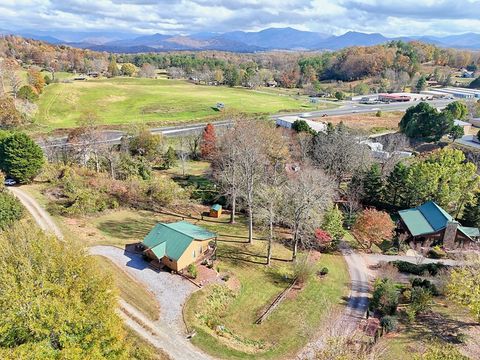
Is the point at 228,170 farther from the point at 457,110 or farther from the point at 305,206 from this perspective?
the point at 457,110

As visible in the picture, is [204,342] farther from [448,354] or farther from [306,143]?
[306,143]

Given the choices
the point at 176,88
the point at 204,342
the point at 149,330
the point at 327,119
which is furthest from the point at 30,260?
the point at 176,88

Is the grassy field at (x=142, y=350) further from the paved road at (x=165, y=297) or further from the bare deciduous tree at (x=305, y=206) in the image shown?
the bare deciduous tree at (x=305, y=206)

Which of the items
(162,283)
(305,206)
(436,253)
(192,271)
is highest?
(305,206)

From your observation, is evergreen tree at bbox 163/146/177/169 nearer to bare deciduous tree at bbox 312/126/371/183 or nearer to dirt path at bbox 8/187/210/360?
bare deciduous tree at bbox 312/126/371/183

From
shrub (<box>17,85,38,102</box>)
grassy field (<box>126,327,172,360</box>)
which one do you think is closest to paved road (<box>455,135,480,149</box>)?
grassy field (<box>126,327,172,360</box>)

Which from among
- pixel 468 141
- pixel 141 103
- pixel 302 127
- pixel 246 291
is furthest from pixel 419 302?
pixel 141 103
